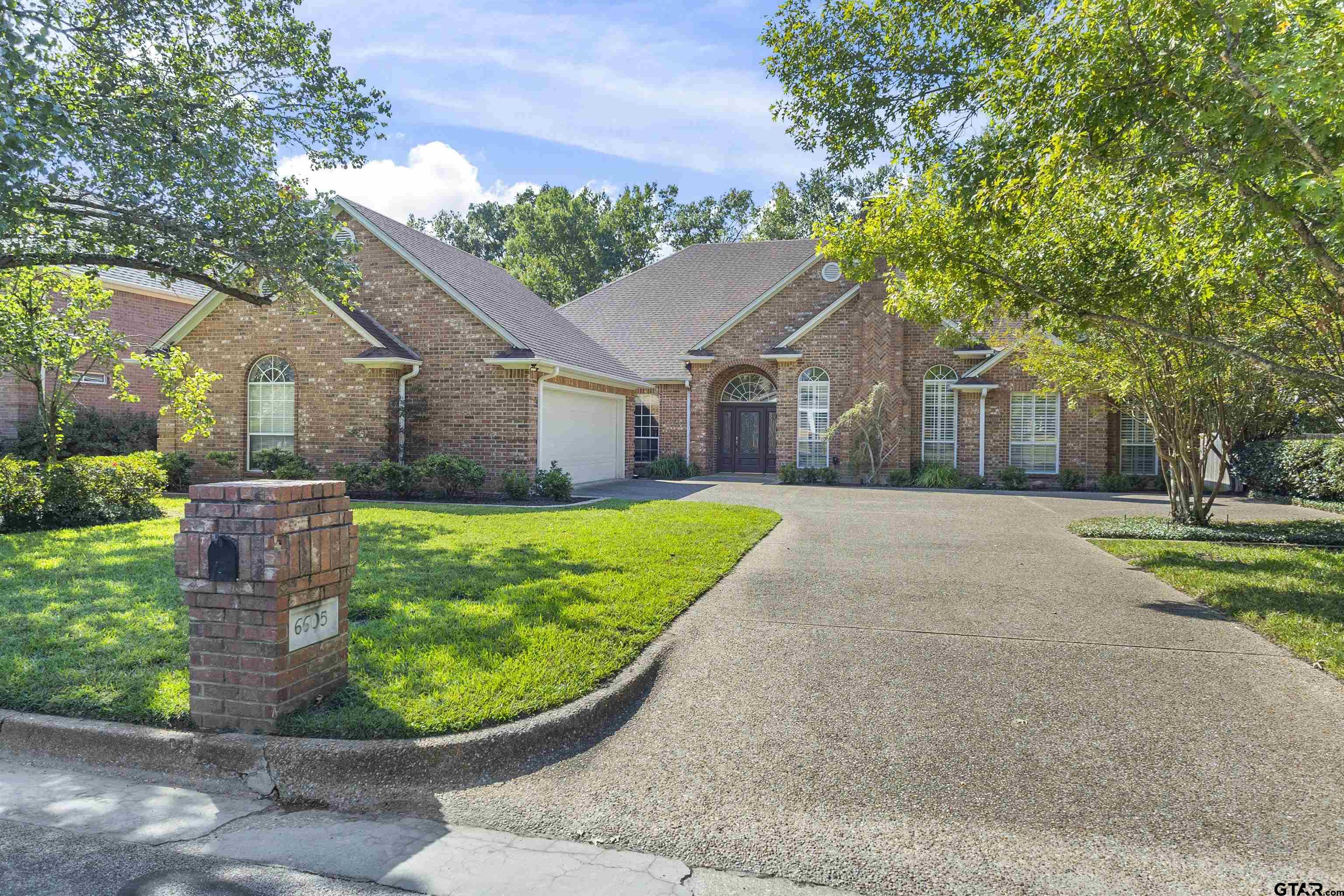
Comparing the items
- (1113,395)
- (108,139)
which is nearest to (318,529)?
(108,139)

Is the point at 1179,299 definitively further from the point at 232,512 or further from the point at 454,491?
the point at 454,491

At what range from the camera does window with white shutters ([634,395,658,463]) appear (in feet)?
82.9

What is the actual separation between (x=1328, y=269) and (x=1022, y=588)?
3729mm

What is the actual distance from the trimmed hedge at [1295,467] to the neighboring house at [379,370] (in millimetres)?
15120

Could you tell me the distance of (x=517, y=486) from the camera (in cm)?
1532

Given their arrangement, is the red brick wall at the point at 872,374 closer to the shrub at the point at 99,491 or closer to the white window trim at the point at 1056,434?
the white window trim at the point at 1056,434

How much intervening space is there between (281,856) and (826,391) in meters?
20.8

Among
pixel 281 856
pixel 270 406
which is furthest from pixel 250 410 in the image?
pixel 281 856

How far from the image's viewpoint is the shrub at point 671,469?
75.7 feet

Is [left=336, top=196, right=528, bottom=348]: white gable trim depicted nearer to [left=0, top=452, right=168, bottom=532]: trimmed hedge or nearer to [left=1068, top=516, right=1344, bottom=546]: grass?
[left=0, top=452, right=168, bottom=532]: trimmed hedge

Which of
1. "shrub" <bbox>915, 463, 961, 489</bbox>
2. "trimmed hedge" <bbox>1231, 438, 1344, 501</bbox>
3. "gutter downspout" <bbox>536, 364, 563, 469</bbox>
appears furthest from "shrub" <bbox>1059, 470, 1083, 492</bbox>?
"gutter downspout" <bbox>536, 364, 563, 469</bbox>

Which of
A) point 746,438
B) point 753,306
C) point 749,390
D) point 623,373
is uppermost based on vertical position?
point 753,306

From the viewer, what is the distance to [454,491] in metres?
15.8

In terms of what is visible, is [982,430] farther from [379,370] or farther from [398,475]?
[379,370]
